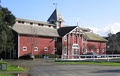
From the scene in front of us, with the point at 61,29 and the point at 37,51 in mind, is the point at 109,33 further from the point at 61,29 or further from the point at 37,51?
the point at 37,51

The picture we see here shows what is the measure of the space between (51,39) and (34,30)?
18.2 feet

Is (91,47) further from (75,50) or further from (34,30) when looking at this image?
(34,30)

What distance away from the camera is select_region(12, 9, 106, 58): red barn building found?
6775 cm

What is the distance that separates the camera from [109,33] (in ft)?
360

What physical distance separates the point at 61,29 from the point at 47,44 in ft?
28.4

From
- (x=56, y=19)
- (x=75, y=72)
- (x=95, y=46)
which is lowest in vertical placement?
(x=75, y=72)

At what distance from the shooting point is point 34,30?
7119 cm

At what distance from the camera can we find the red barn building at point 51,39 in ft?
222

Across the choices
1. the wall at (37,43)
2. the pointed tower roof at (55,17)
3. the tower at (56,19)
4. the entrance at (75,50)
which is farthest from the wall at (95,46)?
the wall at (37,43)

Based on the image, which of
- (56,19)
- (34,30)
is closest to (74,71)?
(34,30)

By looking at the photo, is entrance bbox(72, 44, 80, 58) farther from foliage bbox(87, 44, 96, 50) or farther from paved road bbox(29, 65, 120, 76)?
paved road bbox(29, 65, 120, 76)

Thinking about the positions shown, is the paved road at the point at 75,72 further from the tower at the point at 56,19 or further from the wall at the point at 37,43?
the tower at the point at 56,19

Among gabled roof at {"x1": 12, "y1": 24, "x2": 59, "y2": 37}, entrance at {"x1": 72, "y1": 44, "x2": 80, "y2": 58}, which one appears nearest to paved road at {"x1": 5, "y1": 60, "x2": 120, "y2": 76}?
gabled roof at {"x1": 12, "y1": 24, "x2": 59, "y2": 37}

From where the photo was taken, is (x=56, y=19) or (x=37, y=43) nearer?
(x=37, y=43)
